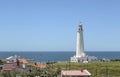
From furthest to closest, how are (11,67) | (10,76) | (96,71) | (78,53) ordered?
(78,53)
(96,71)
(11,67)
(10,76)

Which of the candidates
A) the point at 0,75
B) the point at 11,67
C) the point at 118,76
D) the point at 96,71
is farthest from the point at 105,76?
the point at 0,75

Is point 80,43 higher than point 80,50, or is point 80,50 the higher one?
point 80,43

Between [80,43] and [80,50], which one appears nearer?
[80,50]

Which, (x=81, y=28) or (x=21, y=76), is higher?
(x=81, y=28)

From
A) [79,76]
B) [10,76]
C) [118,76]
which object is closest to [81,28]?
[118,76]

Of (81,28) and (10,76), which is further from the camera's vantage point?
(81,28)

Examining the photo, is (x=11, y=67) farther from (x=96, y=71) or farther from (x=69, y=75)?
(x=96, y=71)

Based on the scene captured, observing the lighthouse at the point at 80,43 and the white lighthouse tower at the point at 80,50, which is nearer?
the white lighthouse tower at the point at 80,50

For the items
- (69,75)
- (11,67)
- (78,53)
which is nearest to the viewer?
(69,75)

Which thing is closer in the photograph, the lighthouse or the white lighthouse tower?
the white lighthouse tower
